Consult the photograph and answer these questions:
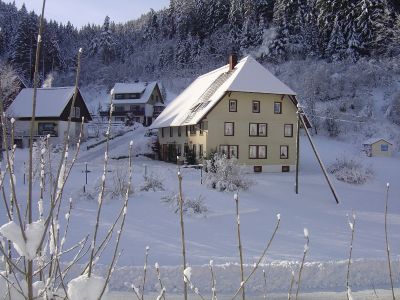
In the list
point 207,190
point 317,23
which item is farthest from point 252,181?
point 317,23

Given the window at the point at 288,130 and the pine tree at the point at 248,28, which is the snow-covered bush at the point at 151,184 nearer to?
the window at the point at 288,130

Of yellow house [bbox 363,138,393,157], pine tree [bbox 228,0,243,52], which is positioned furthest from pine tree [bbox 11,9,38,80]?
yellow house [bbox 363,138,393,157]

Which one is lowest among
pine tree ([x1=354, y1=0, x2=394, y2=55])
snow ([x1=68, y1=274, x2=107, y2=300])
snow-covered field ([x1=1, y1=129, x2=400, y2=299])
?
snow-covered field ([x1=1, y1=129, x2=400, y2=299])

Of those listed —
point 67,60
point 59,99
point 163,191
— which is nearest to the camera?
point 163,191

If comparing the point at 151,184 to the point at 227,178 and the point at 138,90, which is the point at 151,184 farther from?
the point at 138,90

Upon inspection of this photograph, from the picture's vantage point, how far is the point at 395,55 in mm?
52781

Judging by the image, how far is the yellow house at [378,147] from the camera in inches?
1591

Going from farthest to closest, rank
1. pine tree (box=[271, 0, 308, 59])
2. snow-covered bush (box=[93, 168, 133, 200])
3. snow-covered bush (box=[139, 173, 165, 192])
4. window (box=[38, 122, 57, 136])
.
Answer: pine tree (box=[271, 0, 308, 59]) → window (box=[38, 122, 57, 136]) → snow-covered bush (box=[139, 173, 165, 192]) → snow-covered bush (box=[93, 168, 133, 200])

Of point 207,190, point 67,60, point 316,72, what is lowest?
Answer: point 207,190

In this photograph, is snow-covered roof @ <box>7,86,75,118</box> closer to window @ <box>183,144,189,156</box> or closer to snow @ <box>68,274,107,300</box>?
window @ <box>183,144,189,156</box>

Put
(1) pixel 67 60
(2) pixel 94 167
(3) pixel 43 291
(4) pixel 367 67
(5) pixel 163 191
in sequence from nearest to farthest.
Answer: (3) pixel 43 291
(5) pixel 163 191
(2) pixel 94 167
(4) pixel 367 67
(1) pixel 67 60

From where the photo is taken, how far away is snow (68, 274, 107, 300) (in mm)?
1646

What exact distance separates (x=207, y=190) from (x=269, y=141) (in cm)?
1097

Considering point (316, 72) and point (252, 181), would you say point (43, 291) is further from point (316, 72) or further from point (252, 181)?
point (316, 72)
